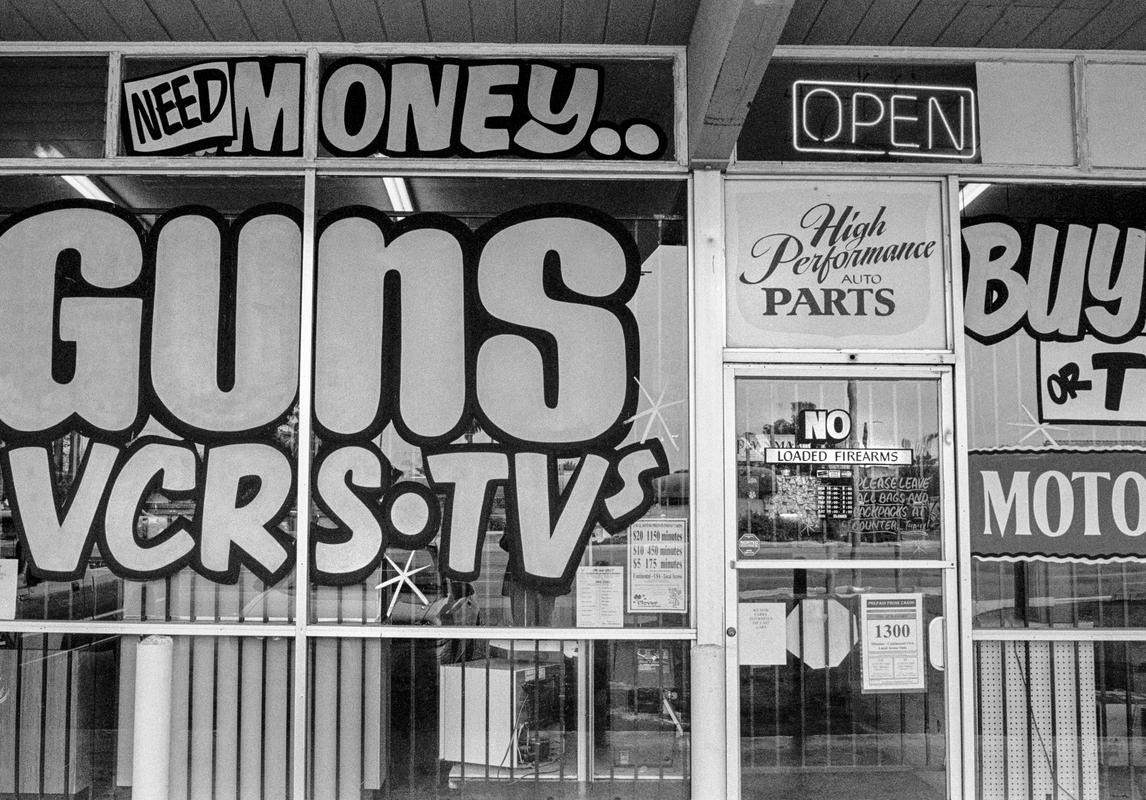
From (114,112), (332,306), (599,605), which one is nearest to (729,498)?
(599,605)

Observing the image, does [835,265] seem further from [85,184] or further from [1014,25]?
[85,184]

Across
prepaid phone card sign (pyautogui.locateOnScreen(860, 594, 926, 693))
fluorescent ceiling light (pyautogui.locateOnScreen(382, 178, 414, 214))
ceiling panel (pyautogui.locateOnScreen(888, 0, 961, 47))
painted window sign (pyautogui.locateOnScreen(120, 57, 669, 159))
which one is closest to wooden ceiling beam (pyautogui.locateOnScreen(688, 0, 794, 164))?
painted window sign (pyautogui.locateOnScreen(120, 57, 669, 159))

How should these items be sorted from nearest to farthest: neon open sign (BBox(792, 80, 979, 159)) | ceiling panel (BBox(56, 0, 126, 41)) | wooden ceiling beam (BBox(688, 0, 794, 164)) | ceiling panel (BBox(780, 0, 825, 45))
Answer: wooden ceiling beam (BBox(688, 0, 794, 164))
ceiling panel (BBox(780, 0, 825, 45))
ceiling panel (BBox(56, 0, 126, 41))
neon open sign (BBox(792, 80, 979, 159))

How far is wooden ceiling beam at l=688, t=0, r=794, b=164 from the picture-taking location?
157 inches

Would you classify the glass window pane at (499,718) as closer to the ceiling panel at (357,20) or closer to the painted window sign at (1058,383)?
the painted window sign at (1058,383)

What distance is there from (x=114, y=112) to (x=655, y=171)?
2737mm

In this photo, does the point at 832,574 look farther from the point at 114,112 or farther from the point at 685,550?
the point at 114,112

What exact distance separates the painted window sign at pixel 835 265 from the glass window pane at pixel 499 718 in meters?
1.70

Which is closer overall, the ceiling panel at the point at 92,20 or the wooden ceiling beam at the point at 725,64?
the wooden ceiling beam at the point at 725,64

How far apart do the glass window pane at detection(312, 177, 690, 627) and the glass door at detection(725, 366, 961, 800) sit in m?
0.38

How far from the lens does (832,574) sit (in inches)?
195

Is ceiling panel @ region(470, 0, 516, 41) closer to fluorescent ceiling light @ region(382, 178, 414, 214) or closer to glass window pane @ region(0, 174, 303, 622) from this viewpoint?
fluorescent ceiling light @ region(382, 178, 414, 214)

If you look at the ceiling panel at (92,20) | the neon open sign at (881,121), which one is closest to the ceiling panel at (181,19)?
the ceiling panel at (92,20)

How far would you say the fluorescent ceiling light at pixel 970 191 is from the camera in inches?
205
